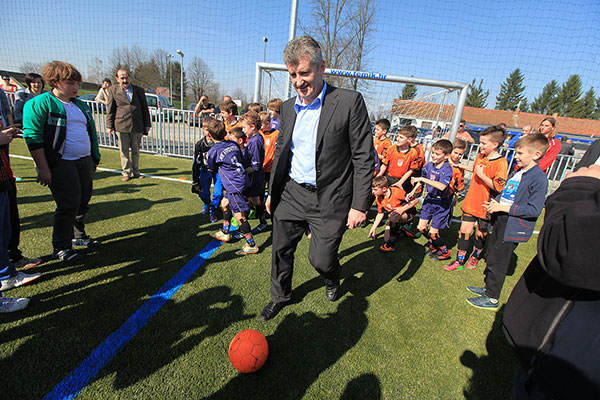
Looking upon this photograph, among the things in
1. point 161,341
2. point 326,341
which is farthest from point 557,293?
point 161,341

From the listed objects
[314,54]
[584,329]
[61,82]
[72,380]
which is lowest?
[72,380]

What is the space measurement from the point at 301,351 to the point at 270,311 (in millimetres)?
501

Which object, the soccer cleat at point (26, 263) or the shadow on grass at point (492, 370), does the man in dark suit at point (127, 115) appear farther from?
the shadow on grass at point (492, 370)

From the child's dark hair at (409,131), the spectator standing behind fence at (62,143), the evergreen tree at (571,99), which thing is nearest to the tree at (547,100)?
the evergreen tree at (571,99)

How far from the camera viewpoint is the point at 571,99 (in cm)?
5609

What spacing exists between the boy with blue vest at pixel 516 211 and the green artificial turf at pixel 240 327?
15.7 inches

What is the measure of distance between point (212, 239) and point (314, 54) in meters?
3.08

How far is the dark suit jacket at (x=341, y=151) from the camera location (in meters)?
2.22

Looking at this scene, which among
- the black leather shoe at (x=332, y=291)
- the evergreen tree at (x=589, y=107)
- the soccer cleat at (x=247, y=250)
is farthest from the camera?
the evergreen tree at (x=589, y=107)

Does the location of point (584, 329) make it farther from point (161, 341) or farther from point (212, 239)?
point (212, 239)

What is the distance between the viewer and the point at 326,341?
245 cm

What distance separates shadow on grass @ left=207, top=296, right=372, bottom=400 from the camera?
1.97m

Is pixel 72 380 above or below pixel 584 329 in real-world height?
below

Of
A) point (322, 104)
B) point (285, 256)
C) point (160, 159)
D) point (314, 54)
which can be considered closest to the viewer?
point (314, 54)
